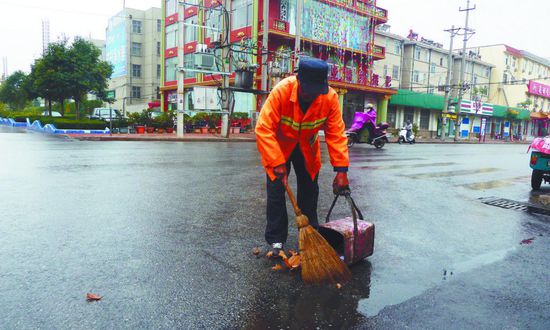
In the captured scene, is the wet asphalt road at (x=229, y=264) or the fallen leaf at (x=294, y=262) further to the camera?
the fallen leaf at (x=294, y=262)

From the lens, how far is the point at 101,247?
11.5 feet

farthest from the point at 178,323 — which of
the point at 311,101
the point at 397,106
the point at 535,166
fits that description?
the point at 397,106

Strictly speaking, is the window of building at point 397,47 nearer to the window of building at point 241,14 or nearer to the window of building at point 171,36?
the window of building at point 241,14

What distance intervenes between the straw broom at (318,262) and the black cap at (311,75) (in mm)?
827

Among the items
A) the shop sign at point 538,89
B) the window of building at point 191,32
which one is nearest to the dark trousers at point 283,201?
the window of building at point 191,32

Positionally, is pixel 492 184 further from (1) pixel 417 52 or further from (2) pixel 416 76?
(1) pixel 417 52

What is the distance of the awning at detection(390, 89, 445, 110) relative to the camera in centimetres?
3802

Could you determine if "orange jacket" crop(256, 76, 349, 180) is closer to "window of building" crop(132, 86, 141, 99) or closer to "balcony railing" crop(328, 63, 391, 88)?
"balcony railing" crop(328, 63, 391, 88)

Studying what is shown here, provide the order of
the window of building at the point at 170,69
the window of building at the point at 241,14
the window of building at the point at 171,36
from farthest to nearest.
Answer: the window of building at the point at 170,69 < the window of building at the point at 171,36 < the window of building at the point at 241,14

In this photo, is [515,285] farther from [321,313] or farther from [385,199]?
[385,199]

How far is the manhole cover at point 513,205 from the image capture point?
5797mm

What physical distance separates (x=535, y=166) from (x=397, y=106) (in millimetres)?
32918

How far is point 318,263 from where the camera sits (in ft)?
9.79

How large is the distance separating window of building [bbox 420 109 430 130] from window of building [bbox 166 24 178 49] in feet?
82.2
